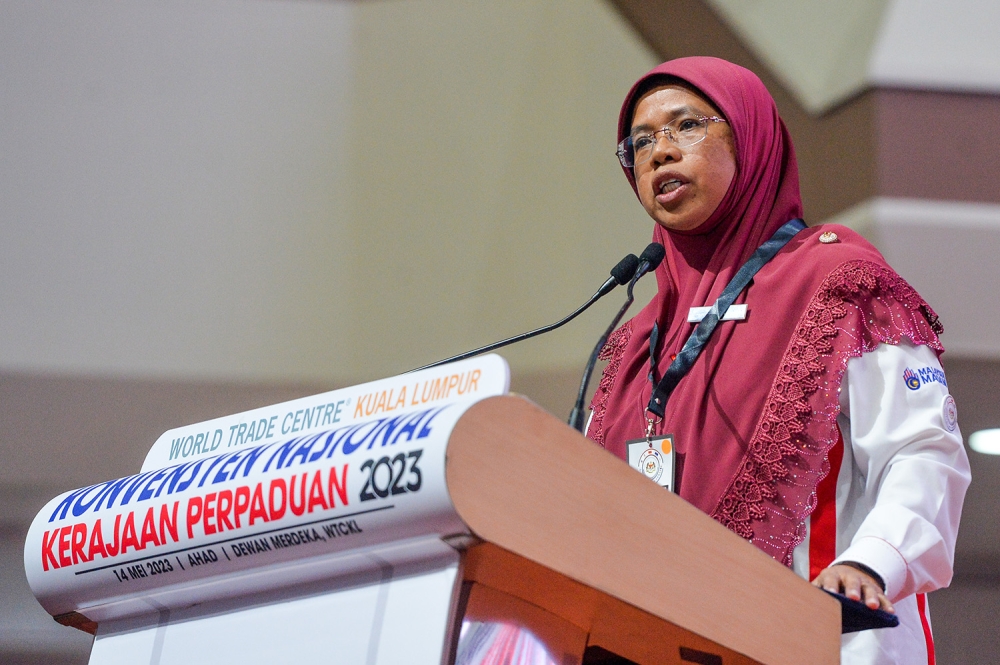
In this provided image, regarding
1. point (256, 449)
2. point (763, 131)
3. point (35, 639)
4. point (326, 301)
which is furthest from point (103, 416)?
point (256, 449)

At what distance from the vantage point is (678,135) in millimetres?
1891

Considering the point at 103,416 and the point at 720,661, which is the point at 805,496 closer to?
the point at 720,661

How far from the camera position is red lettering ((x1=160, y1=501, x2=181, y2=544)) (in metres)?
1.02

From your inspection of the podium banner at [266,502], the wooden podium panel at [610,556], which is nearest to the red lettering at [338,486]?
the podium banner at [266,502]

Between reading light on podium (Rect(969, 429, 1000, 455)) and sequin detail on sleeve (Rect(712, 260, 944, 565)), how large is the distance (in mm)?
3018

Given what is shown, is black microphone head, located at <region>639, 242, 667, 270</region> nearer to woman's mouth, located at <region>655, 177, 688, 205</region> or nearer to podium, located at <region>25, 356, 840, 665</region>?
woman's mouth, located at <region>655, 177, 688, 205</region>

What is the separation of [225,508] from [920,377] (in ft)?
3.32

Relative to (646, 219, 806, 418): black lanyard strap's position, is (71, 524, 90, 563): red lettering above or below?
below

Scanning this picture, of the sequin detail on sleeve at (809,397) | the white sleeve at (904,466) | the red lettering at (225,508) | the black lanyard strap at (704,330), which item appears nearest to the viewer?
the red lettering at (225,508)

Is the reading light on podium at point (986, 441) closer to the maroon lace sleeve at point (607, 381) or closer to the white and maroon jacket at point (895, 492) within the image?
the maroon lace sleeve at point (607, 381)

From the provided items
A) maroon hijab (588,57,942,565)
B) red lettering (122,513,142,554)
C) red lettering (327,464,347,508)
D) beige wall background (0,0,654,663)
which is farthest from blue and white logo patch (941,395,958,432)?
beige wall background (0,0,654,663)

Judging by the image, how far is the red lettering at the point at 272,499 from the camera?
3.13ft

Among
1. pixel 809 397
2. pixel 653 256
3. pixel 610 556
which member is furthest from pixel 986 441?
pixel 610 556

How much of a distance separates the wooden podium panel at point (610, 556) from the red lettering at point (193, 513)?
0.85 feet
